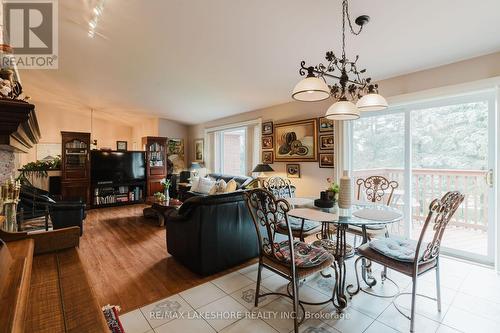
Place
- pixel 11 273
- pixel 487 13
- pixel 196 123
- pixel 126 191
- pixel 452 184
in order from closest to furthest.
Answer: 1. pixel 11 273
2. pixel 487 13
3. pixel 452 184
4. pixel 126 191
5. pixel 196 123

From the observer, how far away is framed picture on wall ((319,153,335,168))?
13.0 feet

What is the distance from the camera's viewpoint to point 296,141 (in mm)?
4492

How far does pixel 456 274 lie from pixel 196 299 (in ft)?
9.09

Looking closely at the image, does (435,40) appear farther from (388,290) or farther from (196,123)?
(196,123)

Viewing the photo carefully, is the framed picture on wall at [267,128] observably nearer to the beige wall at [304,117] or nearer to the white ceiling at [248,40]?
the beige wall at [304,117]

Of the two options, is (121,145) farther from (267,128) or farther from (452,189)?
(452,189)

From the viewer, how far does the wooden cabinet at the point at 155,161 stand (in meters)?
6.70

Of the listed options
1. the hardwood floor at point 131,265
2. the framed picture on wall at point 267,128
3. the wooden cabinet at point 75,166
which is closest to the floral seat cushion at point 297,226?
the hardwood floor at point 131,265

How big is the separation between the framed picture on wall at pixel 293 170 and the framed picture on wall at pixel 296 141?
0.34 ft

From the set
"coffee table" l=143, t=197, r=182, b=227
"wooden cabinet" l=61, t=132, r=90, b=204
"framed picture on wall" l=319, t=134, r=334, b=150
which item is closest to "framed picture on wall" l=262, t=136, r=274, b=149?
"framed picture on wall" l=319, t=134, r=334, b=150

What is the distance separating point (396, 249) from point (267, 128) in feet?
11.8

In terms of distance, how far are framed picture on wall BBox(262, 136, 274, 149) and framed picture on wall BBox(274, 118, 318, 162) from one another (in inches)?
4.1

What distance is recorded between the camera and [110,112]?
23.4ft

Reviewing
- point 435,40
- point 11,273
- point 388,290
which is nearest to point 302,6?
point 435,40
